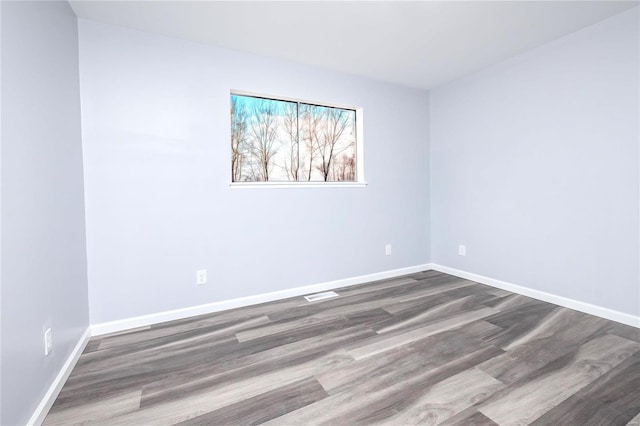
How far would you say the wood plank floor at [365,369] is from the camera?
4.58ft

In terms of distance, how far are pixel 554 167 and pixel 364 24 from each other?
6.89ft

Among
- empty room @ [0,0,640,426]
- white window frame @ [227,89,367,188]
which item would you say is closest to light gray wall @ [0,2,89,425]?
empty room @ [0,0,640,426]

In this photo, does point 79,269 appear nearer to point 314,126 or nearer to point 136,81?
point 136,81

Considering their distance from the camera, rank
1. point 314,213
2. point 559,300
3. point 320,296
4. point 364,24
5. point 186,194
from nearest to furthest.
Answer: point 364,24, point 186,194, point 559,300, point 320,296, point 314,213

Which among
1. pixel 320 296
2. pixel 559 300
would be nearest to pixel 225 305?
pixel 320 296

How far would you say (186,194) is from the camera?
99.7 inches

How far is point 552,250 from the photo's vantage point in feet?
8.99

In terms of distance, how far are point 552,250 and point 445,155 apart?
156 cm

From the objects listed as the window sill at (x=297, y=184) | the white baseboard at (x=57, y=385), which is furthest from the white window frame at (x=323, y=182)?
the white baseboard at (x=57, y=385)

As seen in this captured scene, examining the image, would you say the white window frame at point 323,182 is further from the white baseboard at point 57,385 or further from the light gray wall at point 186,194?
the white baseboard at point 57,385

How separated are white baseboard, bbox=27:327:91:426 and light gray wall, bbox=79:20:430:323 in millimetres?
328

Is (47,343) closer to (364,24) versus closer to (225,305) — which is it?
(225,305)

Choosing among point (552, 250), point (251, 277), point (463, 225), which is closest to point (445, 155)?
point (463, 225)

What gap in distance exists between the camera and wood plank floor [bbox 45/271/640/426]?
1.40 m
